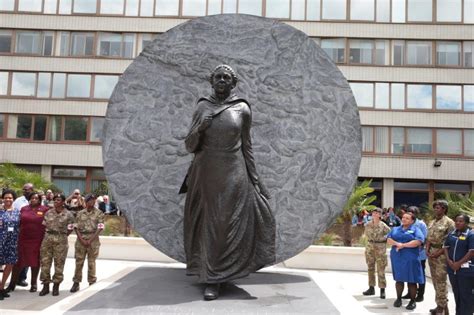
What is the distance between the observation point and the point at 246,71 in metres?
8.02

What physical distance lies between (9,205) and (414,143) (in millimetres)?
21894

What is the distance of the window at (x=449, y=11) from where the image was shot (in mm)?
25750

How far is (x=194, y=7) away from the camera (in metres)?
25.6

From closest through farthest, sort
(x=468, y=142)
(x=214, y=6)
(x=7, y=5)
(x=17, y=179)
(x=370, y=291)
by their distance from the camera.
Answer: (x=370, y=291) < (x=17, y=179) < (x=214, y=6) < (x=468, y=142) < (x=7, y=5)

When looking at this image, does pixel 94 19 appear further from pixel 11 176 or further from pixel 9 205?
pixel 9 205

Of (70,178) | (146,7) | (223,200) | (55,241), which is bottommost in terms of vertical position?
(55,241)

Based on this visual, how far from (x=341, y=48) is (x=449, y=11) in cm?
568

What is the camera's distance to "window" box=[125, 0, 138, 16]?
85.8 ft

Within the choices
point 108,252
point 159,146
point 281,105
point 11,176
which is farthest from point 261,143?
point 11,176

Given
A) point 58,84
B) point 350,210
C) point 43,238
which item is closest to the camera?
point 43,238

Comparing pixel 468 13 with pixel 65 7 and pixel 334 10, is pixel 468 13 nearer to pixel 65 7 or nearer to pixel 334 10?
pixel 334 10

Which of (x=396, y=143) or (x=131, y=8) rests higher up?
(x=131, y=8)

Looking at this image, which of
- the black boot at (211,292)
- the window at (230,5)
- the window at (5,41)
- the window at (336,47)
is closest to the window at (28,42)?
the window at (5,41)

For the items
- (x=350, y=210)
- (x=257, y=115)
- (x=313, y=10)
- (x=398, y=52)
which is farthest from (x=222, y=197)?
(x=398, y=52)
